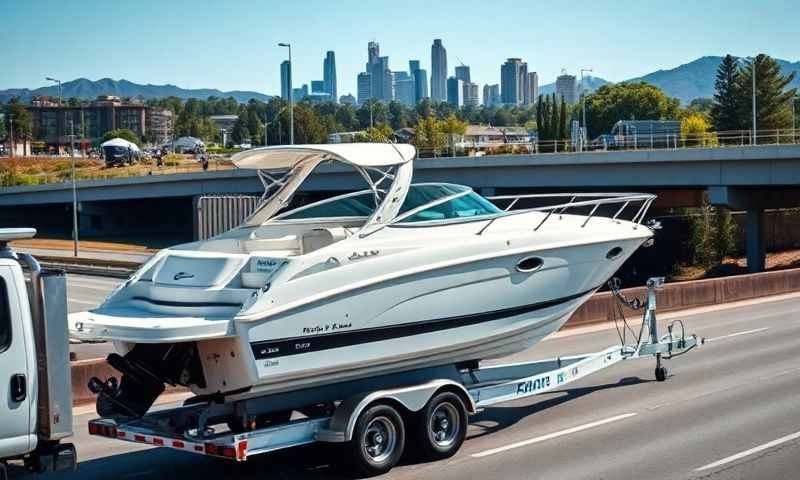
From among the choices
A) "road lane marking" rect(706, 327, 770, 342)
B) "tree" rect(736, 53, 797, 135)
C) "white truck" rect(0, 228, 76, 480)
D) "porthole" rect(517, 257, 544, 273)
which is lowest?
"road lane marking" rect(706, 327, 770, 342)

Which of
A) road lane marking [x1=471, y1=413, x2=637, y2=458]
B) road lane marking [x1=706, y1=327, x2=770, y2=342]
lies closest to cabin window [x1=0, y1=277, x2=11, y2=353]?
road lane marking [x1=471, y1=413, x2=637, y2=458]

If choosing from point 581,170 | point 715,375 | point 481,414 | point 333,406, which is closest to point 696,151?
point 581,170

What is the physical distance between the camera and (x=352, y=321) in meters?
10.3

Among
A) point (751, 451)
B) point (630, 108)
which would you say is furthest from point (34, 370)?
point (630, 108)

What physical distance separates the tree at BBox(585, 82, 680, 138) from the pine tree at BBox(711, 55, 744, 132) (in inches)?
1546

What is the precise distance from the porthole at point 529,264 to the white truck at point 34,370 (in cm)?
521

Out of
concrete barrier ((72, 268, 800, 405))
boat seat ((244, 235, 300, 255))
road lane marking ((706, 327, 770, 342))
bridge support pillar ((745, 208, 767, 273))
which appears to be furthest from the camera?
bridge support pillar ((745, 208, 767, 273))

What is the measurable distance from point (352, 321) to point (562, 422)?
3946 millimetres

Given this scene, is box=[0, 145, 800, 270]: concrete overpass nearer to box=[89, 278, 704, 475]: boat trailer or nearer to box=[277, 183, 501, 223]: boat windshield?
box=[277, 183, 501, 223]: boat windshield

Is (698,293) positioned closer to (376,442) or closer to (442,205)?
(442,205)

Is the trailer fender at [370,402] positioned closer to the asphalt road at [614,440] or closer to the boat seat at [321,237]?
the asphalt road at [614,440]

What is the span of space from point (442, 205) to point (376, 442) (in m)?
2.87

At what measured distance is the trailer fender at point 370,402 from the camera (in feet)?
33.2

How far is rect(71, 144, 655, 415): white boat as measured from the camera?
9.85m
